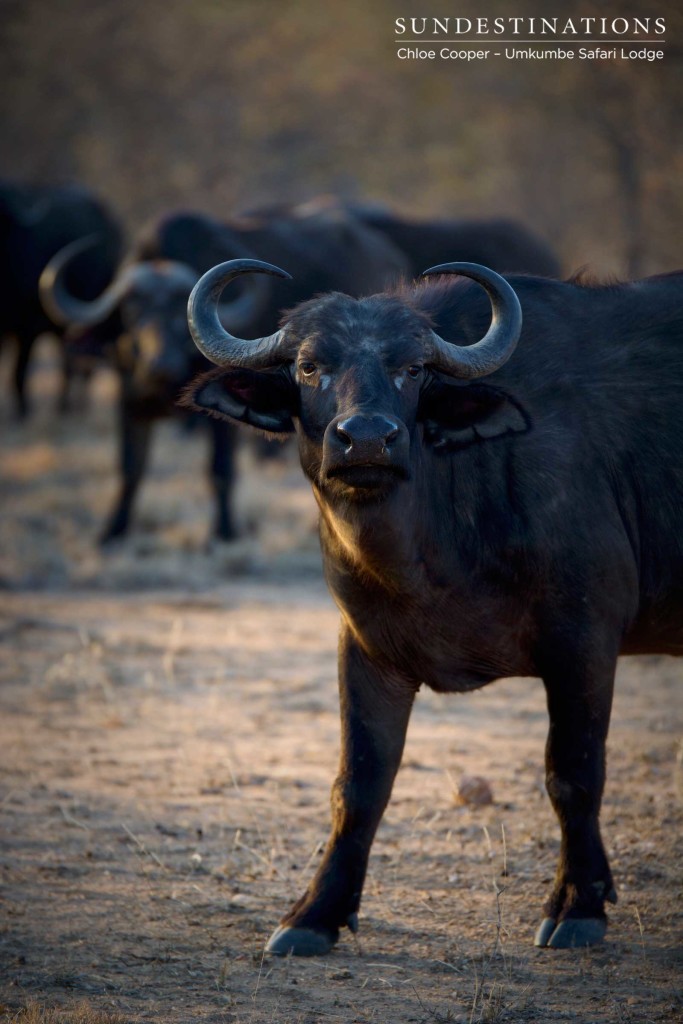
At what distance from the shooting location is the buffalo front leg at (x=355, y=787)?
4.14m

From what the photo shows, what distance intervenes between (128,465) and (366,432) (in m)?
7.62

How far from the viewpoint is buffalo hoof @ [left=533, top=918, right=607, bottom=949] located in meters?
4.09

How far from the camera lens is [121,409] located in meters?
10.9

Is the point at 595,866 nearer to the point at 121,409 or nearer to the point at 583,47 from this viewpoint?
the point at 121,409

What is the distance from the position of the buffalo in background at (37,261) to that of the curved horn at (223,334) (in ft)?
37.8

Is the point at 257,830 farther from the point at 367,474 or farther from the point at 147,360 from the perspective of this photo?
the point at 147,360

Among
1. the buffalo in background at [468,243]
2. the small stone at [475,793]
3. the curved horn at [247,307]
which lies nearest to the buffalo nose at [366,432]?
the small stone at [475,793]

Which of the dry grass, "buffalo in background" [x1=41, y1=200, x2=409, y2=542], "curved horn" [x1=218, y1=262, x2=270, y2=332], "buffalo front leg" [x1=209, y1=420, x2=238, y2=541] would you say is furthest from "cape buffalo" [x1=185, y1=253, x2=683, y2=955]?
"buffalo front leg" [x1=209, y1=420, x2=238, y2=541]

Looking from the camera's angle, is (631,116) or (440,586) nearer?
(440,586)

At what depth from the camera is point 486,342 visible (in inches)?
159

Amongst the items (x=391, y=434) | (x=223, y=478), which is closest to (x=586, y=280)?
(x=391, y=434)

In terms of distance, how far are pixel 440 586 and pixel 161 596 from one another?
546 cm

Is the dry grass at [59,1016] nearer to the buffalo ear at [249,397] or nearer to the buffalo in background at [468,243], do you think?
the buffalo ear at [249,397]

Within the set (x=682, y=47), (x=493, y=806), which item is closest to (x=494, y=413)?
(x=493, y=806)
